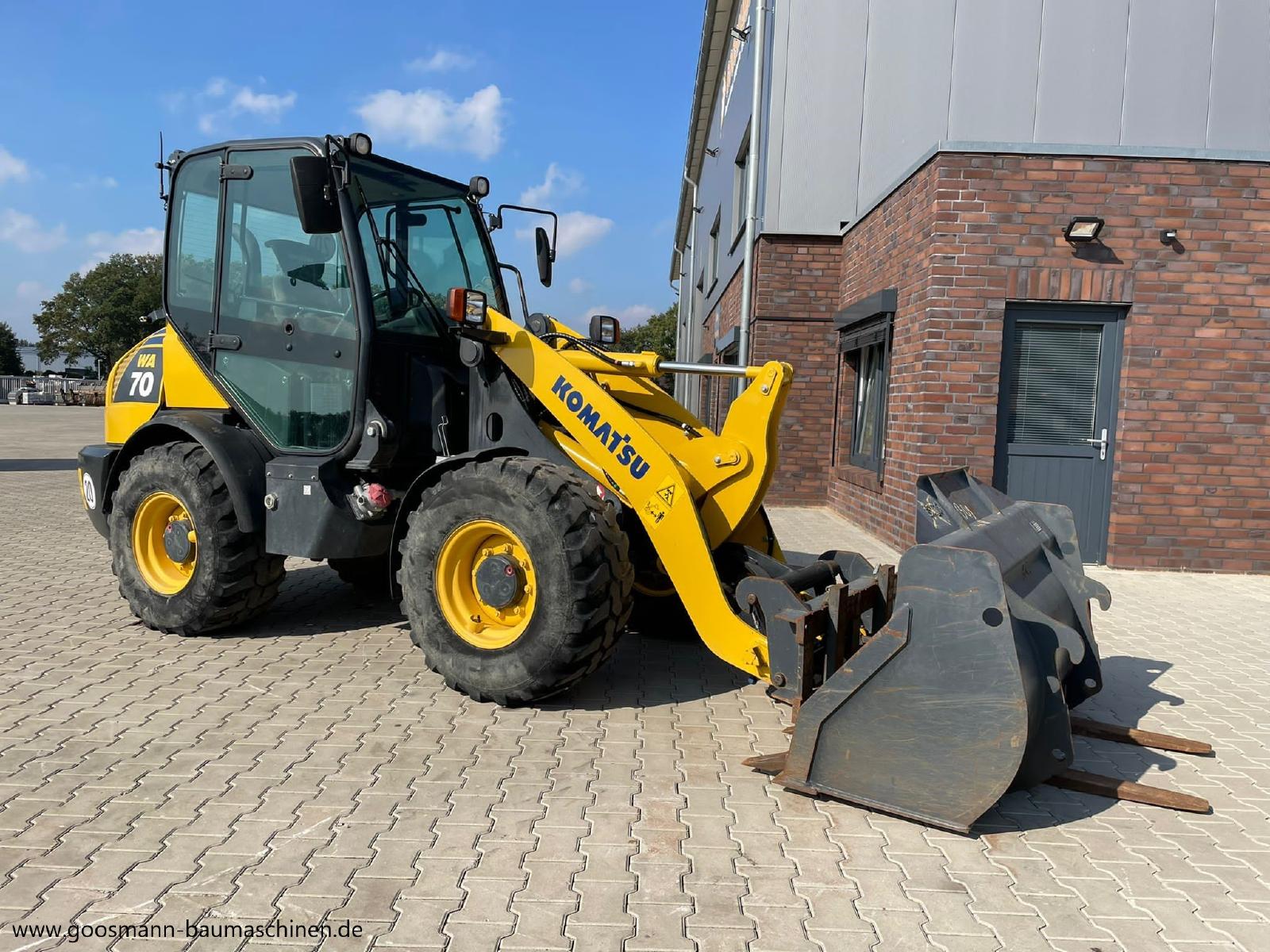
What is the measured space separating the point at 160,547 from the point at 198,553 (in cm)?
60

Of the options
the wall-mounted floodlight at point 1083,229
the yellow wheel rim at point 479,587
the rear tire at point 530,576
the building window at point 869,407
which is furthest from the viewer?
the building window at point 869,407

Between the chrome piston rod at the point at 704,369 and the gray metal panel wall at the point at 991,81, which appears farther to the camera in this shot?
the gray metal panel wall at the point at 991,81

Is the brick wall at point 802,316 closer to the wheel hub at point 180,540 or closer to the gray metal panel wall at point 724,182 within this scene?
the gray metal panel wall at point 724,182

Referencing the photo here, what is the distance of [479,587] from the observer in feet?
14.4

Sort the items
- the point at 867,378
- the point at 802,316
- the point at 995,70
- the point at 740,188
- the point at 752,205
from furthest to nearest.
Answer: the point at 740,188 → the point at 752,205 → the point at 802,316 → the point at 995,70 → the point at 867,378

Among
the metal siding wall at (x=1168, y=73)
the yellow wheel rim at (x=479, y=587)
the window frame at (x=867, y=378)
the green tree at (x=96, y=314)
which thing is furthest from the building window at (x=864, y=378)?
the green tree at (x=96, y=314)

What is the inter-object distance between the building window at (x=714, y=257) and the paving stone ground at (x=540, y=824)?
1625 cm

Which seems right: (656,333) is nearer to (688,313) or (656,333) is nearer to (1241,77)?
(688,313)

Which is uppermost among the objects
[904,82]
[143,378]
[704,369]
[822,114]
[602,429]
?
[904,82]

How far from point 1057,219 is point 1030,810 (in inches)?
240

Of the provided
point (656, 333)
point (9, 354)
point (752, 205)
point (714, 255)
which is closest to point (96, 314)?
point (9, 354)

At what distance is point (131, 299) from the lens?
7650 cm

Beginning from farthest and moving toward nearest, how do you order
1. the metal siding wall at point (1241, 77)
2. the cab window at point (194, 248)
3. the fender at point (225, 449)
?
the metal siding wall at point (1241, 77), the cab window at point (194, 248), the fender at point (225, 449)

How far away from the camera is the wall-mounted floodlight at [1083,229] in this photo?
25.6 feet
